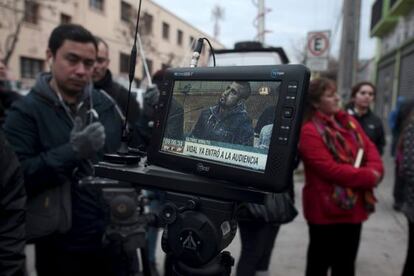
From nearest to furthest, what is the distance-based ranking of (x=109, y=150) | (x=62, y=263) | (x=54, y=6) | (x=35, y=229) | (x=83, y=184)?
(x=83, y=184)
(x=35, y=229)
(x=62, y=263)
(x=109, y=150)
(x=54, y=6)

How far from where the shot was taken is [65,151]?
1889 mm

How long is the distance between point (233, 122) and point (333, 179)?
65.7 inches

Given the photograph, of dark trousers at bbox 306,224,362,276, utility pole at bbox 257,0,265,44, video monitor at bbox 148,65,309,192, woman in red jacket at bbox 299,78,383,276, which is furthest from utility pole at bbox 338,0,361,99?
video monitor at bbox 148,65,309,192

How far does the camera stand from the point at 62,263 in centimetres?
210

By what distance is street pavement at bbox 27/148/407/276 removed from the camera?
12.3 ft

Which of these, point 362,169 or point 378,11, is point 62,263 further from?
point 378,11

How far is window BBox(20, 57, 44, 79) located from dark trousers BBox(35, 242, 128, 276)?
19.0 m

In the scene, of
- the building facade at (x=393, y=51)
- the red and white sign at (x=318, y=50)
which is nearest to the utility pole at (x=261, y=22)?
the red and white sign at (x=318, y=50)

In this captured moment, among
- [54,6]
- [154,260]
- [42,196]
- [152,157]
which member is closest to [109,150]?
[42,196]

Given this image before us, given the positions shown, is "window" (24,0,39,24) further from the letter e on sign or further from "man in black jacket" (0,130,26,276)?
"man in black jacket" (0,130,26,276)

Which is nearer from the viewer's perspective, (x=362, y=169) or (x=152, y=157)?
(x=152, y=157)

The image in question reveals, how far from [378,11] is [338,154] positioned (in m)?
19.7

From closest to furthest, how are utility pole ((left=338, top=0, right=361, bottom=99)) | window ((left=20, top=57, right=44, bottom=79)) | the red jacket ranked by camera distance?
the red jacket < utility pole ((left=338, top=0, right=361, bottom=99)) < window ((left=20, top=57, right=44, bottom=79))

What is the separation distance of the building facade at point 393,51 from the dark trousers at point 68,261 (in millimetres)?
12716
